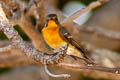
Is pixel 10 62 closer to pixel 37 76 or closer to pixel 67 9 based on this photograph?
pixel 37 76

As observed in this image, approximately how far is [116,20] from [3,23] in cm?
315

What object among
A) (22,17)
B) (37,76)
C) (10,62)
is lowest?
(37,76)

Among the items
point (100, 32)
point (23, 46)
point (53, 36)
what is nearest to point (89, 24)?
point (100, 32)

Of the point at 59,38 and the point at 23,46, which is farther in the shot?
the point at 59,38

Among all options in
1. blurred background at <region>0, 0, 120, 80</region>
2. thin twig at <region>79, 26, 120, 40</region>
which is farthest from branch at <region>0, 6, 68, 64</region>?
blurred background at <region>0, 0, 120, 80</region>

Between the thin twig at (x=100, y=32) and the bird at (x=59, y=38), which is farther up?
the bird at (x=59, y=38)

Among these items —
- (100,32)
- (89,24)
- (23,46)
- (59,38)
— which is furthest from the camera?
(89,24)

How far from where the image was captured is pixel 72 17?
10.6 feet

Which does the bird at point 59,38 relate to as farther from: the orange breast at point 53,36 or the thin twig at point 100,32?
the thin twig at point 100,32

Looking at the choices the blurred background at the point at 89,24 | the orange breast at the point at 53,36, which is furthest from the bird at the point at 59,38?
the blurred background at the point at 89,24

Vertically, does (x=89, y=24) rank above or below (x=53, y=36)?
below

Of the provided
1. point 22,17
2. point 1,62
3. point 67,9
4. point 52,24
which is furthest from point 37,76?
point 52,24

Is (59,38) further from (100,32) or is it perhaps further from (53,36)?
(100,32)

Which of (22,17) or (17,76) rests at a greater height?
(22,17)
